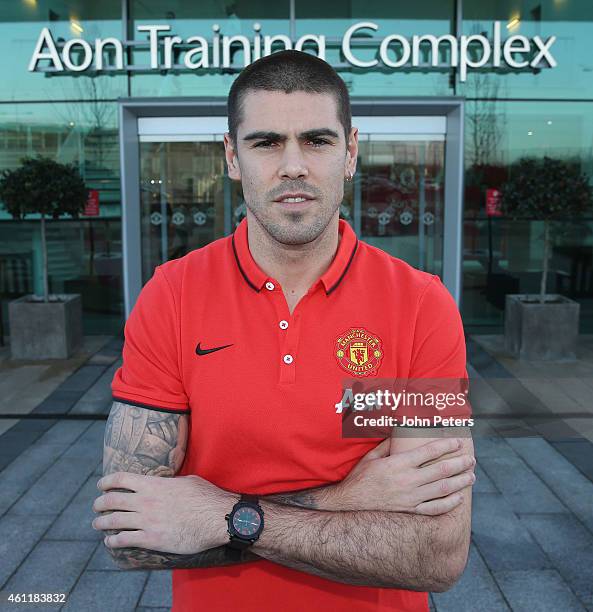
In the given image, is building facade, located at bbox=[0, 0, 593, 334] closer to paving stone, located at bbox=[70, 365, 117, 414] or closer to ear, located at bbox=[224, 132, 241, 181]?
paving stone, located at bbox=[70, 365, 117, 414]

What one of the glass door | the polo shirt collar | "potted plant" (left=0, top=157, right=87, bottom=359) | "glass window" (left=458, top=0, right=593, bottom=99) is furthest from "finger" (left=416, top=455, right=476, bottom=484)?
"glass window" (left=458, top=0, right=593, bottom=99)

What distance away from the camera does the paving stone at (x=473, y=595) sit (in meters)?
3.81

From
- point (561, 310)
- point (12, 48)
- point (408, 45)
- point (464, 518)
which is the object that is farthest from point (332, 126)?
→ point (12, 48)

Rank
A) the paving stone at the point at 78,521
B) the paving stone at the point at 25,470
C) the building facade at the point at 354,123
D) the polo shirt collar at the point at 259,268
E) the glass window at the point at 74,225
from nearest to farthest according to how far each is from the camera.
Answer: the polo shirt collar at the point at 259,268
the paving stone at the point at 78,521
the paving stone at the point at 25,470
the building facade at the point at 354,123
the glass window at the point at 74,225

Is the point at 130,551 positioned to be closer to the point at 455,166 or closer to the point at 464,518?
the point at 464,518

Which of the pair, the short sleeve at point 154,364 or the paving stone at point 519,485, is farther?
the paving stone at point 519,485

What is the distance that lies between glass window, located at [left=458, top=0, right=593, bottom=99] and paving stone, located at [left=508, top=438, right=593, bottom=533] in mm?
6859

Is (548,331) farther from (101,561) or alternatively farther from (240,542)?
(240,542)

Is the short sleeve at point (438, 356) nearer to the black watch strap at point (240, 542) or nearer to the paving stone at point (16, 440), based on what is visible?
the black watch strap at point (240, 542)

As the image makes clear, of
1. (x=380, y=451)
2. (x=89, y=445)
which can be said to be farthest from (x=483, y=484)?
(x=380, y=451)

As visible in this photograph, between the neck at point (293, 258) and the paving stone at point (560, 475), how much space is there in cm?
361

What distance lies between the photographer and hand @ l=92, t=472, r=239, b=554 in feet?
6.16

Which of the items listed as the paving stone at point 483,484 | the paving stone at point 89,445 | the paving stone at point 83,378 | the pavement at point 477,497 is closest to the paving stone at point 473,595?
the pavement at point 477,497

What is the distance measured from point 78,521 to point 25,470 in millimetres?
1222
